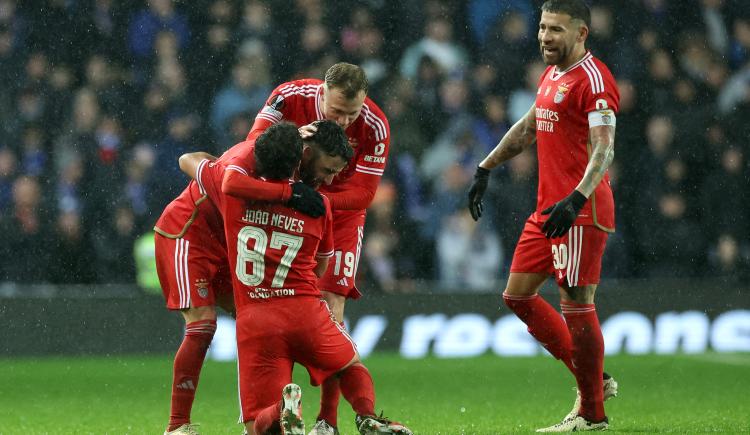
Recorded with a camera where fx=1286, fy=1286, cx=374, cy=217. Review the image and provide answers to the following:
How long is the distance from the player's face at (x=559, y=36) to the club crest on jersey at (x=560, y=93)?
15 centimetres

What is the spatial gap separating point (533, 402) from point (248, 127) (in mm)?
4731

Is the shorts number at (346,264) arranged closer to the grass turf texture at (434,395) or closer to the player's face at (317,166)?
the grass turf texture at (434,395)

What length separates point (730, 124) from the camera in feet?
39.0

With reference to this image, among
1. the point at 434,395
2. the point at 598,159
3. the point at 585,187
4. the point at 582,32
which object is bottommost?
the point at 434,395

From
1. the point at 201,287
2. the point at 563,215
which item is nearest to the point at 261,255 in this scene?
the point at 201,287

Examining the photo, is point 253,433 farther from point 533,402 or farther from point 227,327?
point 227,327

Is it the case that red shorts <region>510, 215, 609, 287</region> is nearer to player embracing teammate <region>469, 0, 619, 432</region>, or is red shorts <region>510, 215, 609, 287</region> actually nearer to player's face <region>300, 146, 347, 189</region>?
player embracing teammate <region>469, 0, 619, 432</region>

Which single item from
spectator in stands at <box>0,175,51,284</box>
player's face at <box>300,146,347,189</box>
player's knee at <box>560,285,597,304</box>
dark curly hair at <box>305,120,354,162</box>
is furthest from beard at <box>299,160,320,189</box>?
spectator in stands at <box>0,175,51,284</box>

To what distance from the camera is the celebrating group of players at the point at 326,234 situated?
541 cm

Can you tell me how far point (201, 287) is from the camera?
634 cm

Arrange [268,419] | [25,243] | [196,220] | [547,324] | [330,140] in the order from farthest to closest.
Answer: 1. [25,243]
2. [547,324]
3. [196,220]
4. [330,140]
5. [268,419]

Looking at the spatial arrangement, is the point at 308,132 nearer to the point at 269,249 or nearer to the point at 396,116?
the point at 269,249

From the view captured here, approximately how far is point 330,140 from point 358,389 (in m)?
1.07

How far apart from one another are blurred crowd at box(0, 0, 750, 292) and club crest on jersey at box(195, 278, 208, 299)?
16.4 feet
